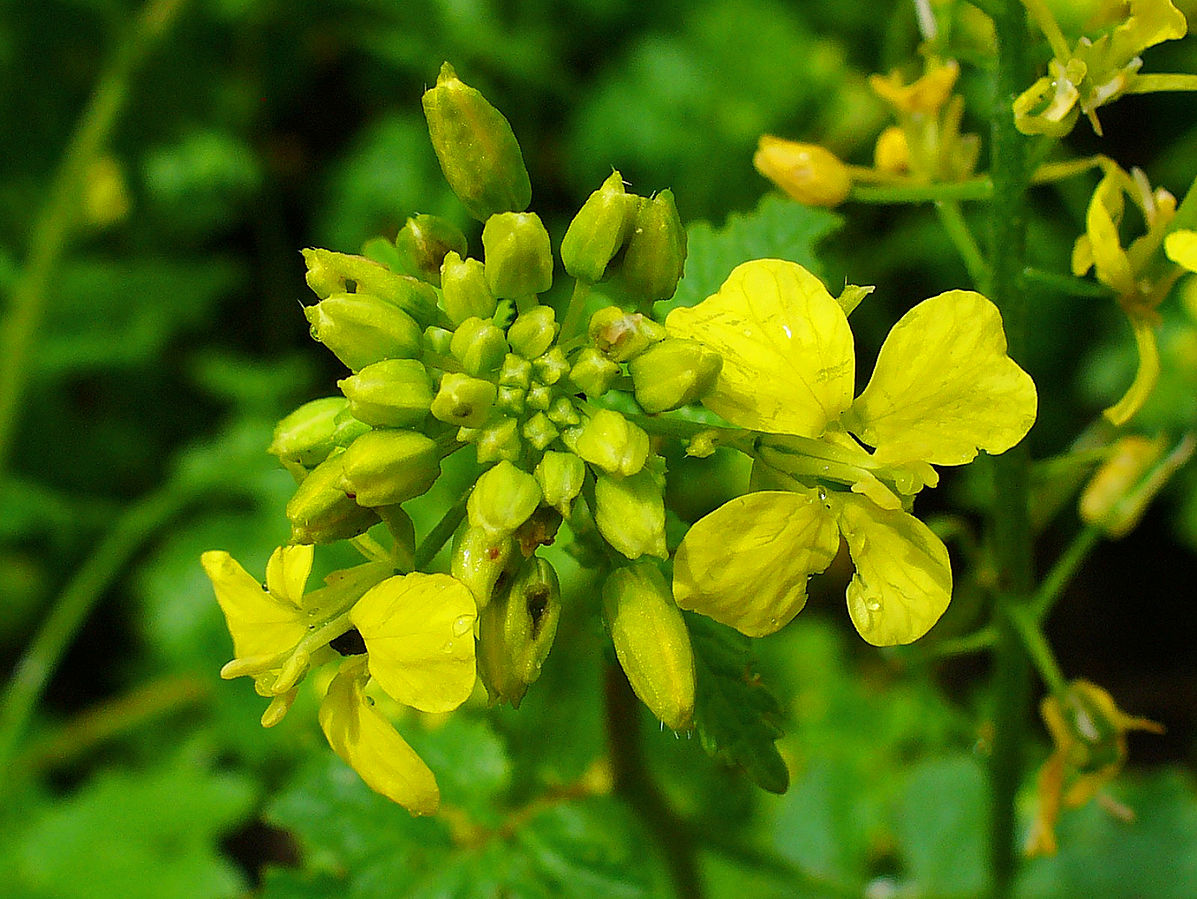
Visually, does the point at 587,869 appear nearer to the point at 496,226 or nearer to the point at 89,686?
the point at 496,226

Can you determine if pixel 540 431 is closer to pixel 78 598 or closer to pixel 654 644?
pixel 654 644

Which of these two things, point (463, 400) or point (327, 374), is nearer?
point (463, 400)

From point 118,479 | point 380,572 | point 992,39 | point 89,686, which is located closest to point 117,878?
point 89,686

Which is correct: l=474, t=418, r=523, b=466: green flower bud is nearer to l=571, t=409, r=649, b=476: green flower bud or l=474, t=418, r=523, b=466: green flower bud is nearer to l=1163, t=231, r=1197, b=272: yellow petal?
l=571, t=409, r=649, b=476: green flower bud

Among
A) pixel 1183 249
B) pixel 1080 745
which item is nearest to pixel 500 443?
pixel 1183 249

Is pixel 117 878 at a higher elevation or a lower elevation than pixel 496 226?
lower

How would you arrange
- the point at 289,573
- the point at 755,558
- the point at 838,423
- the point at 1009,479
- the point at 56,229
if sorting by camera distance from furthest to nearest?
the point at 56,229 < the point at 1009,479 < the point at 289,573 < the point at 838,423 < the point at 755,558
